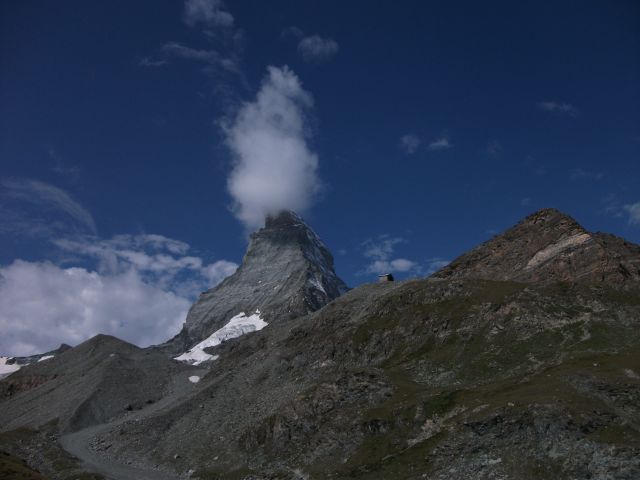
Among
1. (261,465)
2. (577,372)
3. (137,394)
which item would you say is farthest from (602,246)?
(137,394)

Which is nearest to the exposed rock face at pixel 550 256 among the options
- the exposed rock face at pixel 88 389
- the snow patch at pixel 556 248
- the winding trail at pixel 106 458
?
the snow patch at pixel 556 248

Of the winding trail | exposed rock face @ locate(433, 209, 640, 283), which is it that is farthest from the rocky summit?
the winding trail

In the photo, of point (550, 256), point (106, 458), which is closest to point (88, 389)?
point (106, 458)

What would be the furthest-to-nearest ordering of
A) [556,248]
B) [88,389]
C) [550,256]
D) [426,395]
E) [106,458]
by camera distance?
[88,389], [556,248], [550,256], [106,458], [426,395]

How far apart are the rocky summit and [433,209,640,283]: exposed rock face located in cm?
39

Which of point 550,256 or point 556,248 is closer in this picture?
point 550,256

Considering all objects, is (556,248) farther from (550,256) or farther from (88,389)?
(88,389)

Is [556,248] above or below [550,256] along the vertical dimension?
above

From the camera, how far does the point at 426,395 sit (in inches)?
2625

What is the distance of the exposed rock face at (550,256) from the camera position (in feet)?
307

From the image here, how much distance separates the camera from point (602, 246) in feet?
319

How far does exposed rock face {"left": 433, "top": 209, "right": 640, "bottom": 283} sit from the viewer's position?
93.6 meters

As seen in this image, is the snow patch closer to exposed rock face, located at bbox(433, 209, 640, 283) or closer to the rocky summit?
exposed rock face, located at bbox(433, 209, 640, 283)

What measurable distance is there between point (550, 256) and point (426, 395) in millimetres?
53310
